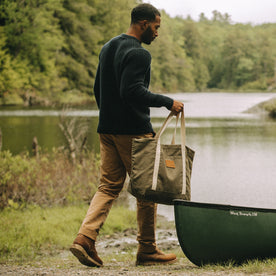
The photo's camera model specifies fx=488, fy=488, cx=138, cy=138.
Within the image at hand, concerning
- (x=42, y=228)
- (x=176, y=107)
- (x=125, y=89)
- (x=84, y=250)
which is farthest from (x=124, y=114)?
(x=42, y=228)

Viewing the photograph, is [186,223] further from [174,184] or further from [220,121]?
[220,121]

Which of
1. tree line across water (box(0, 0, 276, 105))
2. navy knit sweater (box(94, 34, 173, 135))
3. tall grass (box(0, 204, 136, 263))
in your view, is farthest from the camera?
tree line across water (box(0, 0, 276, 105))

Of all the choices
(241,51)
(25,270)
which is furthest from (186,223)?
(241,51)

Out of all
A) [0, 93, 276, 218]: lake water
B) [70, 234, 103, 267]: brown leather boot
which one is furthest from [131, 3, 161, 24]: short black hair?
[0, 93, 276, 218]: lake water

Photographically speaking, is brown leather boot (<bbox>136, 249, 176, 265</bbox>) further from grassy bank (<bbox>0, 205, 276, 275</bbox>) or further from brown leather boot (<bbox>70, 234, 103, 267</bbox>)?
brown leather boot (<bbox>70, 234, 103, 267</bbox>)

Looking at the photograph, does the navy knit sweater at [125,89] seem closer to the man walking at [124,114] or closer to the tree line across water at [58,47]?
the man walking at [124,114]

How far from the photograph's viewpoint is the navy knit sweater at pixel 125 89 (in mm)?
3580

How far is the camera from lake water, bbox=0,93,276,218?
35.1 feet

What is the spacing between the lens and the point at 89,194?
27.4 ft

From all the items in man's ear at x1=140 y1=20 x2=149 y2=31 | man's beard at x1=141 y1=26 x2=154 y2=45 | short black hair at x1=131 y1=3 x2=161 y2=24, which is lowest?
man's beard at x1=141 y1=26 x2=154 y2=45

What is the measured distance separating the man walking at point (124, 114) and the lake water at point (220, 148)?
186 inches

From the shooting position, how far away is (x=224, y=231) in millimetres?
3645

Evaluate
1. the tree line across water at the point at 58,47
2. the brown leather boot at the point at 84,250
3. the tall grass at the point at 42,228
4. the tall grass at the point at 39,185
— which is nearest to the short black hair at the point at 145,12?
the brown leather boot at the point at 84,250

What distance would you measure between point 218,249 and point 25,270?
1.57 metres
